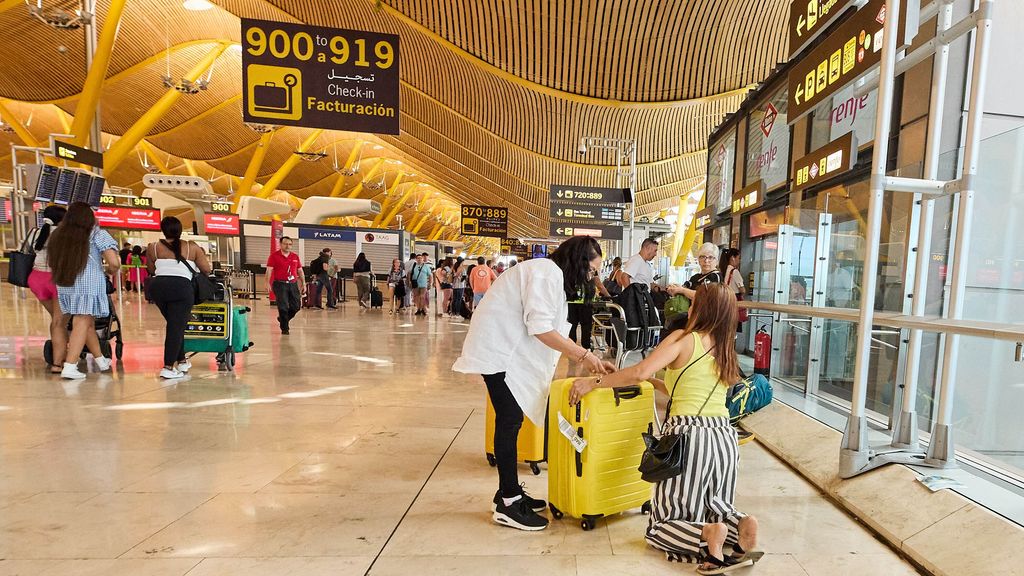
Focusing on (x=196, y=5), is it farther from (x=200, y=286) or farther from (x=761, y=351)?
(x=761, y=351)

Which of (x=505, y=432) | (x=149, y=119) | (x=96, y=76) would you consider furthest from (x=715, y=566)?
(x=149, y=119)

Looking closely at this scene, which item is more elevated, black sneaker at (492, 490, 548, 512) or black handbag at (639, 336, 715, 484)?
black handbag at (639, 336, 715, 484)

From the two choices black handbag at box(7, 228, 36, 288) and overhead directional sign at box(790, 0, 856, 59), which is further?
black handbag at box(7, 228, 36, 288)

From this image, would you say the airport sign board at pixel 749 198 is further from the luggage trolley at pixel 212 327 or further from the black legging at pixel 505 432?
the luggage trolley at pixel 212 327

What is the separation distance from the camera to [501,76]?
15578mm

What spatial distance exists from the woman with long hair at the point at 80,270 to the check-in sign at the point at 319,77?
2740mm

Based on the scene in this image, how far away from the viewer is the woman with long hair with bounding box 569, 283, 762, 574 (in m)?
2.29

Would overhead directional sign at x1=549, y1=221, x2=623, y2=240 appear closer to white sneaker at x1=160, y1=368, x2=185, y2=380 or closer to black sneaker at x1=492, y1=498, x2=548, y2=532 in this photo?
white sneaker at x1=160, y1=368, x2=185, y2=380

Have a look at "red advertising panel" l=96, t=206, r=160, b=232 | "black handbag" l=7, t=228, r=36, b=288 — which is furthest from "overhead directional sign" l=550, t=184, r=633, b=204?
"red advertising panel" l=96, t=206, r=160, b=232

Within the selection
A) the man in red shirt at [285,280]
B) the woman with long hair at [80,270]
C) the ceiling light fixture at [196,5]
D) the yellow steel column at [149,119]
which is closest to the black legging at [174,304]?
the woman with long hair at [80,270]

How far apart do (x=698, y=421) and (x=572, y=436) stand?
22.4 inches

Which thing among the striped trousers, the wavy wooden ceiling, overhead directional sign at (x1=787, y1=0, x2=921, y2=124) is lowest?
the striped trousers

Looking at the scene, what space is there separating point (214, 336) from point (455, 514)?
4521mm

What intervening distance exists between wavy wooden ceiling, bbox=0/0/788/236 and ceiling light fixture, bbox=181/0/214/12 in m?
0.60
